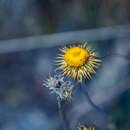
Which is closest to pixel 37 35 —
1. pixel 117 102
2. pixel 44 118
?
pixel 44 118

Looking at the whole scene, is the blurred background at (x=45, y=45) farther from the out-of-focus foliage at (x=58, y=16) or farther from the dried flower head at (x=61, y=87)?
the dried flower head at (x=61, y=87)

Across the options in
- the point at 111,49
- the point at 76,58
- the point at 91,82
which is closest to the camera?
the point at 76,58

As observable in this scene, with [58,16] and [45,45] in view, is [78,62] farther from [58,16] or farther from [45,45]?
[58,16]

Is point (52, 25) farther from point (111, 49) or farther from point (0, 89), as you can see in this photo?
point (0, 89)

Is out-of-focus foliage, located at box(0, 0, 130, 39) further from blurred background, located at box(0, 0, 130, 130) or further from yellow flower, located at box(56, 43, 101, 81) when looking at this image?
yellow flower, located at box(56, 43, 101, 81)

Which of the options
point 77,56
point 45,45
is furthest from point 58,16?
point 77,56

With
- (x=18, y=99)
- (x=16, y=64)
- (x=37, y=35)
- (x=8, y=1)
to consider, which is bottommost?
(x=18, y=99)
